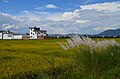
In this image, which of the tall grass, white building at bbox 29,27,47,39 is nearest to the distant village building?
white building at bbox 29,27,47,39

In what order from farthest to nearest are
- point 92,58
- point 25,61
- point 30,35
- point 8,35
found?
point 8,35 → point 30,35 → point 25,61 → point 92,58

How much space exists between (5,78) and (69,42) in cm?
280

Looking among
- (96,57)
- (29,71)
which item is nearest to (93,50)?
(96,57)

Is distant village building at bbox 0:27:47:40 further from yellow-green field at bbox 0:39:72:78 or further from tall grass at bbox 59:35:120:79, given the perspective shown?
tall grass at bbox 59:35:120:79

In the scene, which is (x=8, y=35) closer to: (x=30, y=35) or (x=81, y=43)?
(x=30, y=35)

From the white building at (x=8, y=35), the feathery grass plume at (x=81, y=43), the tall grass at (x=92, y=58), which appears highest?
the feathery grass plume at (x=81, y=43)

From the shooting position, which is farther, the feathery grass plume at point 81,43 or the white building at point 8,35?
the white building at point 8,35

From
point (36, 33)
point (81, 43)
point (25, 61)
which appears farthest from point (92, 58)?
point (36, 33)

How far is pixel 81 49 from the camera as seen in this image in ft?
42.0

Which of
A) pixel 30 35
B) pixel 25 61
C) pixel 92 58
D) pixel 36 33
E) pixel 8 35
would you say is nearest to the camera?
pixel 92 58

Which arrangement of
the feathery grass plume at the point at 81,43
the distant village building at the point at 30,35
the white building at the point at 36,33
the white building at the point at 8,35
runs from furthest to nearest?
1. the white building at the point at 8,35
2. the distant village building at the point at 30,35
3. the white building at the point at 36,33
4. the feathery grass plume at the point at 81,43

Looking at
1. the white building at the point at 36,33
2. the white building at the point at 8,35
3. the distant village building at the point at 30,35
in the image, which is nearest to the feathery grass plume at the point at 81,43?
the distant village building at the point at 30,35

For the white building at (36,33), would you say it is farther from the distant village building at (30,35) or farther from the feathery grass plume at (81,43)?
the feathery grass plume at (81,43)

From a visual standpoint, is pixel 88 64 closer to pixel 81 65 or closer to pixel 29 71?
pixel 81 65
